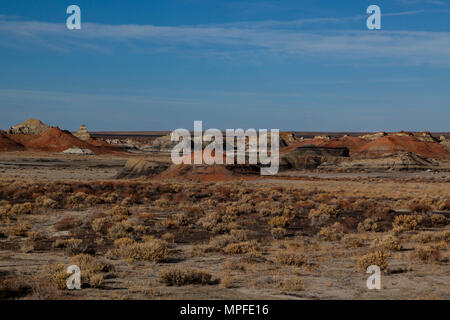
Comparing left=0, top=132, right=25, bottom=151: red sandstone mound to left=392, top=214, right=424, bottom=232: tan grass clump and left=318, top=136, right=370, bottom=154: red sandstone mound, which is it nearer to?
left=318, top=136, right=370, bottom=154: red sandstone mound

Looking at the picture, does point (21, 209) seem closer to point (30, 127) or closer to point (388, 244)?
point (388, 244)

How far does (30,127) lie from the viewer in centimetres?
16688

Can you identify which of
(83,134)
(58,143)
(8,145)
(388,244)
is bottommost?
(388,244)

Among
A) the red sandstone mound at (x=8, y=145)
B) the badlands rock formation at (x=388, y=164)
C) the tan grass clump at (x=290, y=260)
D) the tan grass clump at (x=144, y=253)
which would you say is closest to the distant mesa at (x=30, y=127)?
the red sandstone mound at (x=8, y=145)

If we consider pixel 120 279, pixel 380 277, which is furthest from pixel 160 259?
pixel 380 277

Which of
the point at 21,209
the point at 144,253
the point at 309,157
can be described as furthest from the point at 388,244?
the point at 309,157

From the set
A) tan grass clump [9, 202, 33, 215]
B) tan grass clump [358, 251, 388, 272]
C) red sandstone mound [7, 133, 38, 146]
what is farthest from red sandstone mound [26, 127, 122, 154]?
tan grass clump [358, 251, 388, 272]

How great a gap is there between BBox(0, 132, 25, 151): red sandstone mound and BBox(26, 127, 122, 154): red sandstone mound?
258 cm

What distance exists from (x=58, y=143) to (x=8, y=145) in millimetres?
11209

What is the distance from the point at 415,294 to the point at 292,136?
147556mm

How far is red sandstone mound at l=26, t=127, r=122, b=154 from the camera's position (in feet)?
373

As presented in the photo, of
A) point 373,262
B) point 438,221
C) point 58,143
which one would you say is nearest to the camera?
point 373,262

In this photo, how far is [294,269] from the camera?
1128 cm

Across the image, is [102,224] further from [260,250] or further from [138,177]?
[138,177]
